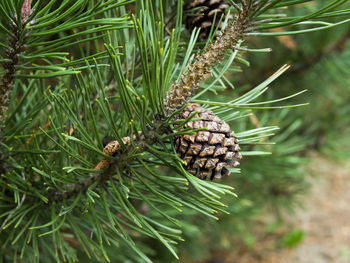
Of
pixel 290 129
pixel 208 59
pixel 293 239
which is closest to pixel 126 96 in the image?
pixel 208 59

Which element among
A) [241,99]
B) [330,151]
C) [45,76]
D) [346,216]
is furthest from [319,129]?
[45,76]

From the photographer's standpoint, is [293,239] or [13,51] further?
[293,239]

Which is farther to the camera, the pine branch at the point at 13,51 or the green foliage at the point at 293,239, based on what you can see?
the green foliage at the point at 293,239

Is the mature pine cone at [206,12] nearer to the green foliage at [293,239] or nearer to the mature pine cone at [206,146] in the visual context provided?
the mature pine cone at [206,146]

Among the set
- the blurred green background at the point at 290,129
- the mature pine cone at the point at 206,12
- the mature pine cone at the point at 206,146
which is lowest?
the blurred green background at the point at 290,129

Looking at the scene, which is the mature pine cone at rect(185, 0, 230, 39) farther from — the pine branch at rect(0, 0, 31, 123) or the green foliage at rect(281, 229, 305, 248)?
the green foliage at rect(281, 229, 305, 248)

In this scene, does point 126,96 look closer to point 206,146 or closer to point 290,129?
point 206,146

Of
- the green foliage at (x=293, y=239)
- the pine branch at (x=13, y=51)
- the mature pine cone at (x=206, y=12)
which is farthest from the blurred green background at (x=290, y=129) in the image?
the pine branch at (x=13, y=51)

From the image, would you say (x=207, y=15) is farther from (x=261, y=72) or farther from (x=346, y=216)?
(x=346, y=216)
